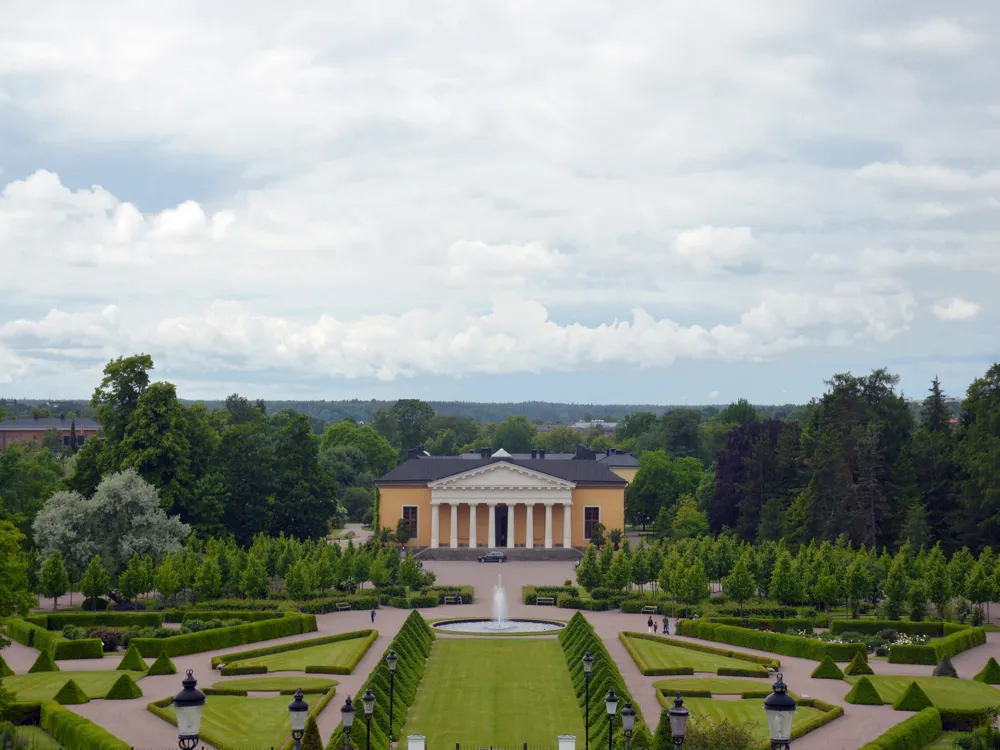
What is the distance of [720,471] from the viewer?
104125mm

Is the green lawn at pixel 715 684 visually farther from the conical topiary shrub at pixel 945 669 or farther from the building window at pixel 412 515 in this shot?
the building window at pixel 412 515

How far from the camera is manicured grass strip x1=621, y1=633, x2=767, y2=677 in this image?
49.1 m

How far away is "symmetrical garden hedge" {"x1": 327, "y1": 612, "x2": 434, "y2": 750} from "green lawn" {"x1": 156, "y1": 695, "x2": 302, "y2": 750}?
2.85 m

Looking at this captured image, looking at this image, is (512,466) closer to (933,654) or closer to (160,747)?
(933,654)

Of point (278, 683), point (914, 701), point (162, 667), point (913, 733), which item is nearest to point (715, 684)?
point (914, 701)

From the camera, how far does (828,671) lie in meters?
48.2

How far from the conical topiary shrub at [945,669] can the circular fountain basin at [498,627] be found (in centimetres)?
1952

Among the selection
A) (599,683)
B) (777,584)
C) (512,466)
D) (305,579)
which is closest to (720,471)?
(512,466)

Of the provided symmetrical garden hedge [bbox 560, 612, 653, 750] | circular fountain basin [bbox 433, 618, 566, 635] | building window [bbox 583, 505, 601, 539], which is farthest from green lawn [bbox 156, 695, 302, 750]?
building window [bbox 583, 505, 601, 539]

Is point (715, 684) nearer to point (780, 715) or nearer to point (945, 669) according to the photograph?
point (945, 669)

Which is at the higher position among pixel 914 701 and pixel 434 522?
pixel 434 522

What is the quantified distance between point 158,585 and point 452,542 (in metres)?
42.1

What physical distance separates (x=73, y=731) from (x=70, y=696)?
7.16 m

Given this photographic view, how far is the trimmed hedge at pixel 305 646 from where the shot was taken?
161 feet
